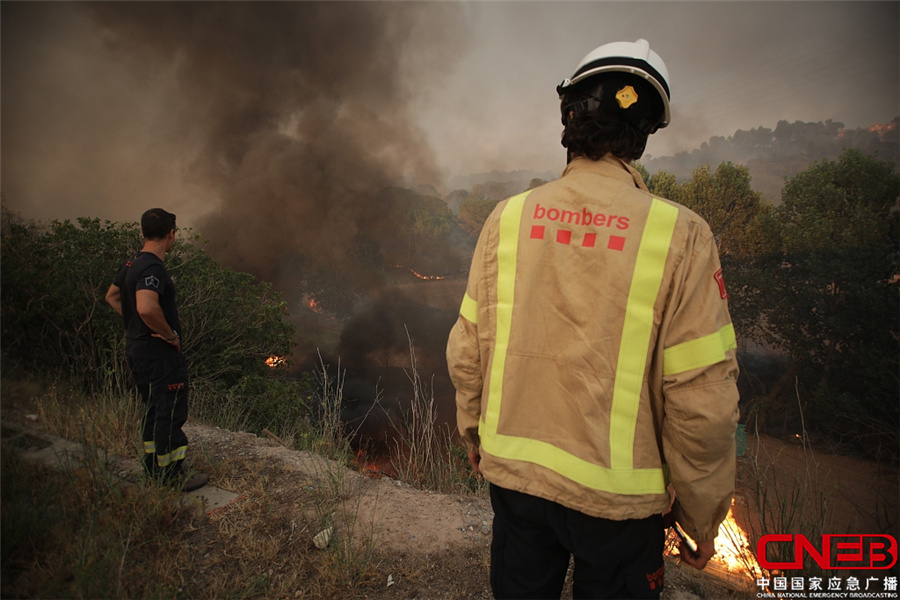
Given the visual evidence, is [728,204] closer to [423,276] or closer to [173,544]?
[173,544]

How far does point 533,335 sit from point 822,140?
234 ft

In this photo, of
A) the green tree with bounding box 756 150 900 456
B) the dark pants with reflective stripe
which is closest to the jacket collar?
the dark pants with reflective stripe

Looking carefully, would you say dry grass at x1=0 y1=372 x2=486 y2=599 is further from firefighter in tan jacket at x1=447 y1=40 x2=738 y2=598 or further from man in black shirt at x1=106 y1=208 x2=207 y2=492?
firefighter in tan jacket at x1=447 y1=40 x2=738 y2=598

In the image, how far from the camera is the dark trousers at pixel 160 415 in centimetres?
254

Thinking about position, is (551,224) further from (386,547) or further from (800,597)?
(800,597)

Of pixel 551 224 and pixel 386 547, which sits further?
pixel 386 547

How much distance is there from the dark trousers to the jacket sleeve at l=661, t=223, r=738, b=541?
106 inches

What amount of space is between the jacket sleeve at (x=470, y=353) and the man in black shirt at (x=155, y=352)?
2.07 meters

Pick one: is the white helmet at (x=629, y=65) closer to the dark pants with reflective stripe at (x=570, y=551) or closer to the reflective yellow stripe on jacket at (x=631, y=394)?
the reflective yellow stripe on jacket at (x=631, y=394)

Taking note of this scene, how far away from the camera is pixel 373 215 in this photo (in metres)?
34.5

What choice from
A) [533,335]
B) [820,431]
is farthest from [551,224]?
[820,431]

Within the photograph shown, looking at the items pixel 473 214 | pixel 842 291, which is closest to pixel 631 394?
pixel 842 291

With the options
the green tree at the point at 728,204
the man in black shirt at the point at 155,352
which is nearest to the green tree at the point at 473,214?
the green tree at the point at 728,204

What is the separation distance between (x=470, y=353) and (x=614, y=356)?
1.36 ft
